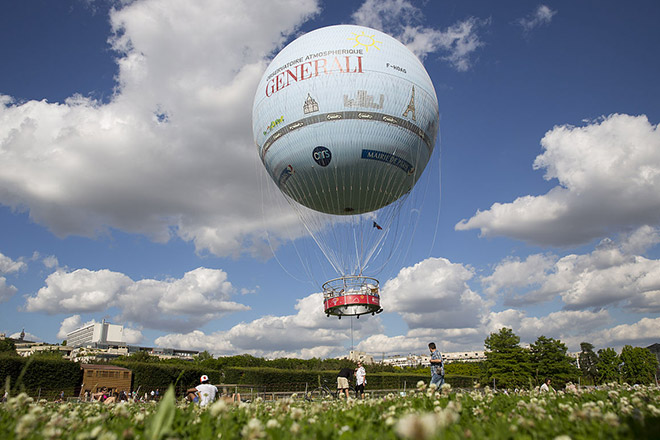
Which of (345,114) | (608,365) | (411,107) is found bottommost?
(608,365)

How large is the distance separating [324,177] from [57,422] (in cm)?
1632

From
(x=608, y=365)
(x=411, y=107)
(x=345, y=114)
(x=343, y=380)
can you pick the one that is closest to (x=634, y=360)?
(x=608, y=365)

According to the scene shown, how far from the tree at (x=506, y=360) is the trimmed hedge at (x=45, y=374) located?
55.6 metres

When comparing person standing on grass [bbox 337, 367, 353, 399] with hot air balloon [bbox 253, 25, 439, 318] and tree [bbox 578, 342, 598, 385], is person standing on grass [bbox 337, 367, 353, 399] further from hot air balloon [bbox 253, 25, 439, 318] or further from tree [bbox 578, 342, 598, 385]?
tree [bbox 578, 342, 598, 385]

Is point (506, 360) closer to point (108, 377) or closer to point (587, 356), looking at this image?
point (108, 377)

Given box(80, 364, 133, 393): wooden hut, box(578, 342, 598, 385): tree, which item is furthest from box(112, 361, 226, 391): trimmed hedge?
box(578, 342, 598, 385): tree

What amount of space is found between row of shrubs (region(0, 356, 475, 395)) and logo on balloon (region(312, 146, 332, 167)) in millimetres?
23042

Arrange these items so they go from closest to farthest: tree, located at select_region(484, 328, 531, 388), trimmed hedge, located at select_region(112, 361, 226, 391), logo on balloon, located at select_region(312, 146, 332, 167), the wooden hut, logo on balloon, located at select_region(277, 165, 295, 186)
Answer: logo on balloon, located at select_region(312, 146, 332, 167) → logo on balloon, located at select_region(277, 165, 295, 186) → trimmed hedge, located at select_region(112, 361, 226, 391) → the wooden hut → tree, located at select_region(484, 328, 531, 388)

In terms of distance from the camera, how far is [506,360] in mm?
65562

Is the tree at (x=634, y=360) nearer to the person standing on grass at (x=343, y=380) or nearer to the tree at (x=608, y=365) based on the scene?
the tree at (x=608, y=365)

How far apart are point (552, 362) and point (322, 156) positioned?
62.6 meters

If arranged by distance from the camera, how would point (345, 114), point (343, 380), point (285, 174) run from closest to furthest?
point (343, 380) < point (345, 114) < point (285, 174)

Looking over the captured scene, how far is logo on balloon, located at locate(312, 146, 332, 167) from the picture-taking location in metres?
18.2

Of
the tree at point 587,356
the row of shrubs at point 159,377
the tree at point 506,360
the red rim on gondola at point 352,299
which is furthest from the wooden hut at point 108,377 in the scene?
the tree at point 587,356
